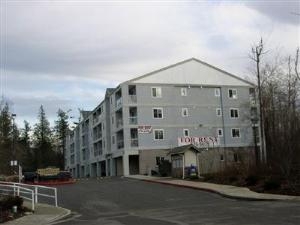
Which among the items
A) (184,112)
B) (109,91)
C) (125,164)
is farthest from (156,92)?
(109,91)

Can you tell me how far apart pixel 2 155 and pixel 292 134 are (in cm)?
4084

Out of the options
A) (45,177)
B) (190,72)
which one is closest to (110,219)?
(45,177)

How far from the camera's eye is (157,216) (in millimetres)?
19328

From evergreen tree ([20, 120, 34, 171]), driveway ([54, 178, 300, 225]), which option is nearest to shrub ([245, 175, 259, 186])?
driveway ([54, 178, 300, 225])

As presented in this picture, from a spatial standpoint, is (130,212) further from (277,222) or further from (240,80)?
(240,80)

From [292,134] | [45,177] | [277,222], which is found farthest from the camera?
[45,177]

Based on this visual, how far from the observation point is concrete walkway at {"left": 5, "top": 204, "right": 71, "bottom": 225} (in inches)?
763

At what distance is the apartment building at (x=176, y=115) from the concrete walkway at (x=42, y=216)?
4425 cm

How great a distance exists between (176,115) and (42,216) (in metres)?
53.0

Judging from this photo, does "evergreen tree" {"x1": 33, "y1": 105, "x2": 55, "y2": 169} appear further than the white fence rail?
Yes

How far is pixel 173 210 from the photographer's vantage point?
70.4ft

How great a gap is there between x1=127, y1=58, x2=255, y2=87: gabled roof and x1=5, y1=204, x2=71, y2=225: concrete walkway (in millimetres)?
49245

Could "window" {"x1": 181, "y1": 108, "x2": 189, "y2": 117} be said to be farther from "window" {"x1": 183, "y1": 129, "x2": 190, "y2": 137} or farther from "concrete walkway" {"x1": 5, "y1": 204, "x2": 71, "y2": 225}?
"concrete walkway" {"x1": 5, "y1": 204, "x2": 71, "y2": 225}

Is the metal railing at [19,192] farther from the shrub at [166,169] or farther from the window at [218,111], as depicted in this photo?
the window at [218,111]
